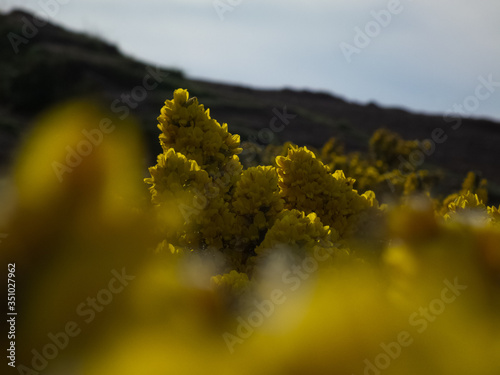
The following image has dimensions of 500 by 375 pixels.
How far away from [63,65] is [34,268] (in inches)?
757

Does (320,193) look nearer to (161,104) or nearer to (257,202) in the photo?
(257,202)

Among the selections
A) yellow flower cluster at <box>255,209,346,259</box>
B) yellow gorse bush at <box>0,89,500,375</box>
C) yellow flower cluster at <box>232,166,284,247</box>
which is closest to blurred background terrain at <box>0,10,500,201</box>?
yellow flower cluster at <box>232,166,284,247</box>

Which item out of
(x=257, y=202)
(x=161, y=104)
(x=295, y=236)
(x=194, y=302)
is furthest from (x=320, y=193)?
(x=161, y=104)

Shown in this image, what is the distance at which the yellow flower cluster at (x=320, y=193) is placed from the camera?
2.33 m

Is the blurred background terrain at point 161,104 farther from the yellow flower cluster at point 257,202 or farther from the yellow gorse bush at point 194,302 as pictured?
the yellow gorse bush at point 194,302

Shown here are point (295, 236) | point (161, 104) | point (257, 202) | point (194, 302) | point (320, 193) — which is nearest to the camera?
point (194, 302)

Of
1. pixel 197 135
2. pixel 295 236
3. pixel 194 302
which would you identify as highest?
pixel 197 135

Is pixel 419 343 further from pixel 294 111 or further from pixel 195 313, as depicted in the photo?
pixel 294 111

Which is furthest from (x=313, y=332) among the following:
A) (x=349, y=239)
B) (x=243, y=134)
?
(x=243, y=134)

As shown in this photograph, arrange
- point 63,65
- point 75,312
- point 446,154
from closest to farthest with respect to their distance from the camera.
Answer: point 75,312
point 63,65
point 446,154

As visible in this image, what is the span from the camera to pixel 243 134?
13836mm

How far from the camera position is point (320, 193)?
238 centimetres

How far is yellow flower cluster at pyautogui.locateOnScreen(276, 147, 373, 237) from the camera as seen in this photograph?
2334 millimetres

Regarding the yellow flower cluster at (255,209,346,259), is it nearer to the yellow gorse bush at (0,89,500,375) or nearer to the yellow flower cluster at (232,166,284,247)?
the yellow flower cluster at (232,166,284,247)
